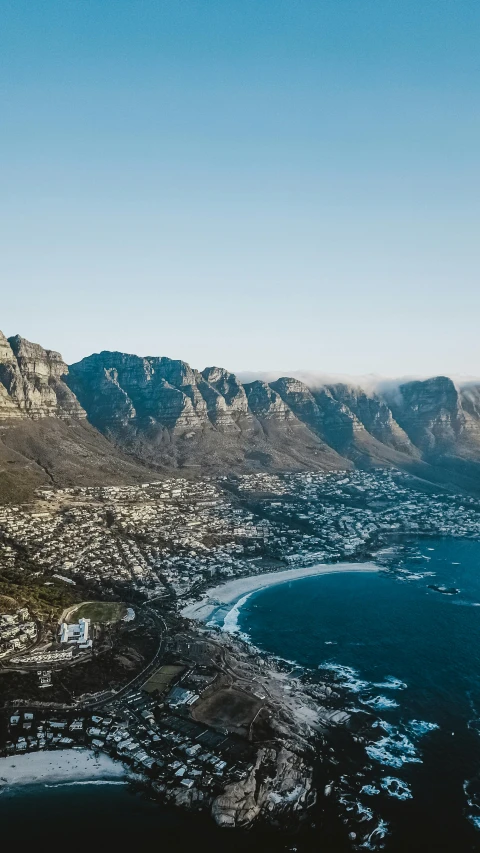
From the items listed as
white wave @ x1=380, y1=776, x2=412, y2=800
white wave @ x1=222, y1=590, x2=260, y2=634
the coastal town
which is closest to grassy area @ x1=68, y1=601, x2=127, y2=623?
the coastal town

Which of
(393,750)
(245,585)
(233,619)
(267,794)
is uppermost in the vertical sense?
(267,794)

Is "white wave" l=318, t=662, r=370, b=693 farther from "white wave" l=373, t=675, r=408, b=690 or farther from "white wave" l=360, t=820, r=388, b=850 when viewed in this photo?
"white wave" l=360, t=820, r=388, b=850

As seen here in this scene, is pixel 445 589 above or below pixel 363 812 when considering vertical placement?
below

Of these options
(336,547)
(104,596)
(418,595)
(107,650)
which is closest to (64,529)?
(104,596)

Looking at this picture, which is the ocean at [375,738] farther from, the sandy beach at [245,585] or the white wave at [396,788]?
the sandy beach at [245,585]

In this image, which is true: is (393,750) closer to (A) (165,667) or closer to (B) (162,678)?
(B) (162,678)

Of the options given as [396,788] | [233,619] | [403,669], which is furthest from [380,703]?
[233,619]

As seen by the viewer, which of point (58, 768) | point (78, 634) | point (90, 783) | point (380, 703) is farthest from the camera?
point (78, 634)

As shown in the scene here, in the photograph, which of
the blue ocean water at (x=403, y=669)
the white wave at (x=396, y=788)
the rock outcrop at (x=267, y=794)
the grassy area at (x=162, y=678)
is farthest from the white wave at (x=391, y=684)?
the grassy area at (x=162, y=678)
